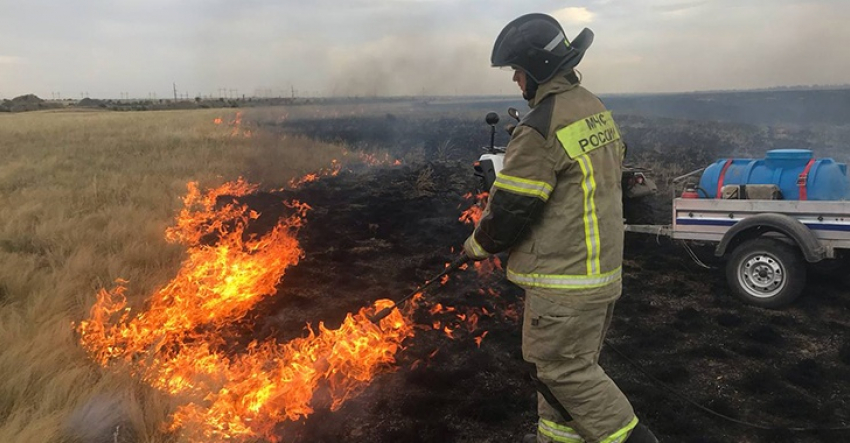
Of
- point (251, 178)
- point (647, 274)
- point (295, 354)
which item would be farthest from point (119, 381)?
point (251, 178)

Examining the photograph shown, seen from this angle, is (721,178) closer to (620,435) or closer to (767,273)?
(767,273)

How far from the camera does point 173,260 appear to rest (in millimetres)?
6383

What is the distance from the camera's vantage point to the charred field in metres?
3.56

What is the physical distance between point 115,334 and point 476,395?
325 cm

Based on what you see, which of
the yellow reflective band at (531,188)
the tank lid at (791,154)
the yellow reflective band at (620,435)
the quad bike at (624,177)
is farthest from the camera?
the tank lid at (791,154)

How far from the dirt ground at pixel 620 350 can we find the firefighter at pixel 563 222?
1.05 meters

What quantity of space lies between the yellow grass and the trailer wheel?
19.0 ft

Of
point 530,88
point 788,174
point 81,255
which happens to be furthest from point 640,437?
point 81,255

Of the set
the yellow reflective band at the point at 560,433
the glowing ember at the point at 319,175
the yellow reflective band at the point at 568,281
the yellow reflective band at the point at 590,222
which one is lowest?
the yellow reflective band at the point at 560,433

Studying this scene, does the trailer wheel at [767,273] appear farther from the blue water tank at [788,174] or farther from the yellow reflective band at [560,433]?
the yellow reflective band at [560,433]

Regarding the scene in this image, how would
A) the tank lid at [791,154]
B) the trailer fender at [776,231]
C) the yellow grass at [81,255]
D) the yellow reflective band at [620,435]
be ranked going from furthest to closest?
the tank lid at [791,154] → the trailer fender at [776,231] → the yellow grass at [81,255] → the yellow reflective band at [620,435]

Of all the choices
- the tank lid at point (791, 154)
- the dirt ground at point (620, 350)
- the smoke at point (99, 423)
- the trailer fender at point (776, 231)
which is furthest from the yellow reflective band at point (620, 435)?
the tank lid at point (791, 154)

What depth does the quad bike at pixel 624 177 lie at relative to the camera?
5160mm

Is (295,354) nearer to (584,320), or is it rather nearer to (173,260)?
(584,320)
